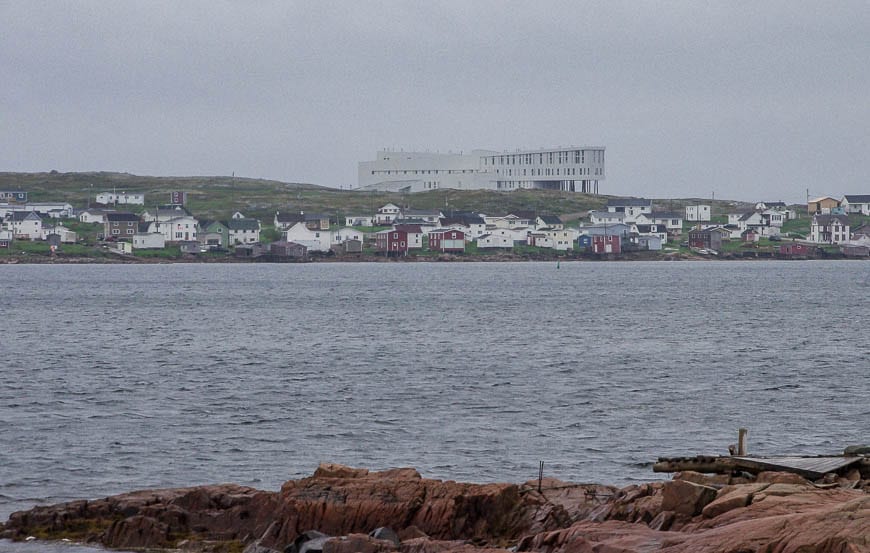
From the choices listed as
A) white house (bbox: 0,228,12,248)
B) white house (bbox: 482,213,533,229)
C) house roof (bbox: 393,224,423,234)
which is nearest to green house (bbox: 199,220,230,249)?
house roof (bbox: 393,224,423,234)

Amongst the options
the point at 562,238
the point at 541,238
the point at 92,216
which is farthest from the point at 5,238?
the point at 562,238

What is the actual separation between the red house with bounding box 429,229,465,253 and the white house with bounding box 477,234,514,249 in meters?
2.77

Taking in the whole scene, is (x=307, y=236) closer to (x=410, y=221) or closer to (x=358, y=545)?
(x=410, y=221)

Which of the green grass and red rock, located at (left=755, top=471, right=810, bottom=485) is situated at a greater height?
red rock, located at (left=755, top=471, right=810, bottom=485)

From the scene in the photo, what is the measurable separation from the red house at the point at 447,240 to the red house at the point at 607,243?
20248 millimetres

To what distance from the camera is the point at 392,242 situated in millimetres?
186000

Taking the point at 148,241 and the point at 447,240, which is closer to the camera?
the point at 148,241

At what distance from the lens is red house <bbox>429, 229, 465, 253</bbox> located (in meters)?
185

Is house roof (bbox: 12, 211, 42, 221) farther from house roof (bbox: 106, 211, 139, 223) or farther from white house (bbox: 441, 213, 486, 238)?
white house (bbox: 441, 213, 486, 238)

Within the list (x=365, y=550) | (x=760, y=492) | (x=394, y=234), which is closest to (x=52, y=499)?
(x=365, y=550)

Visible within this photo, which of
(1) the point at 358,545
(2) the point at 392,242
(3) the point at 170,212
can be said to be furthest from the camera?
(3) the point at 170,212

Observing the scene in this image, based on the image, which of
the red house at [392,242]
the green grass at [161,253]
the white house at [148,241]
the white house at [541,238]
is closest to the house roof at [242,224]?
the green grass at [161,253]

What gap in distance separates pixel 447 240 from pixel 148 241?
→ 4204 centimetres

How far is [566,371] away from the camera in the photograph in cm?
4872
